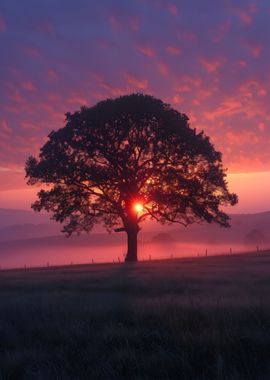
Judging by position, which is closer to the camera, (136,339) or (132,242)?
(136,339)

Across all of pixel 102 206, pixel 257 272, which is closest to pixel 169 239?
pixel 102 206

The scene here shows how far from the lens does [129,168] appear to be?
38.2 m

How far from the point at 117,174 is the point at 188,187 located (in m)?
6.05

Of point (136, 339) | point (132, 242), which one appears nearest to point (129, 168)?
point (132, 242)

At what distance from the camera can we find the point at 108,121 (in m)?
36.7

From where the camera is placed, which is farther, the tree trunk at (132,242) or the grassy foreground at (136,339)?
the tree trunk at (132,242)

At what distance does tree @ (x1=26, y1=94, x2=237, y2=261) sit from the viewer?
37062 mm

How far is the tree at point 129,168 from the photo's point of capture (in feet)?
122

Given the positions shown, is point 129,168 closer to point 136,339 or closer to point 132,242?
point 132,242

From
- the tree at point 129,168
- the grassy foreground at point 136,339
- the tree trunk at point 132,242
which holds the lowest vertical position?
the grassy foreground at point 136,339

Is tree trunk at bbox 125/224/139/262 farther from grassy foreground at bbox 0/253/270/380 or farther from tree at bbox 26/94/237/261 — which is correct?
grassy foreground at bbox 0/253/270/380

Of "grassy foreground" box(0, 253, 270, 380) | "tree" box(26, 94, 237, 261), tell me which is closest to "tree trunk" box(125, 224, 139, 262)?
"tree" box(26, 94, 237, 261)

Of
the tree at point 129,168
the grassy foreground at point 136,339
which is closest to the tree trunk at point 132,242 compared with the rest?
the tree at point 129,168

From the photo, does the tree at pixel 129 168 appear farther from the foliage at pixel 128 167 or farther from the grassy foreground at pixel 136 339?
the grassy foreground at pixel 136 339
